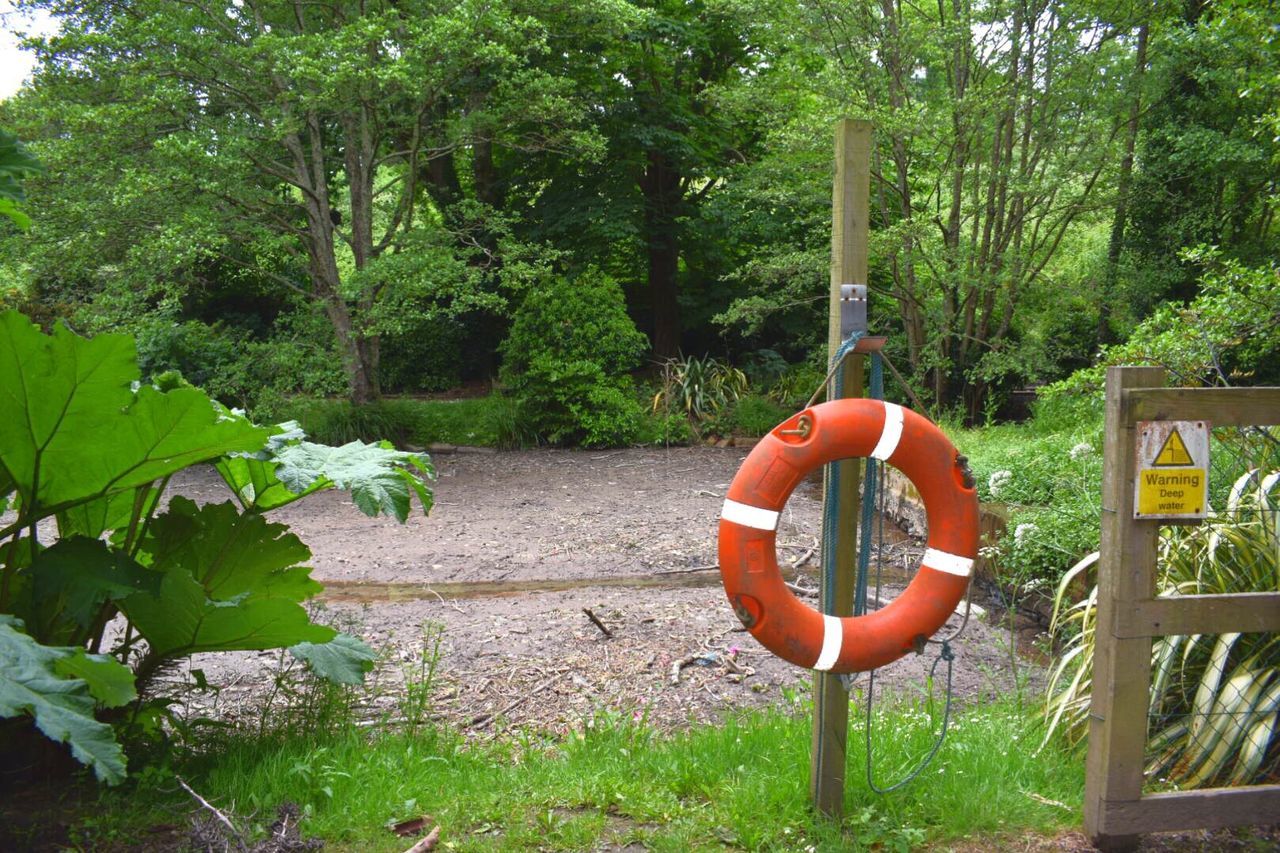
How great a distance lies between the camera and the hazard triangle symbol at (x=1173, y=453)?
256 centimetres

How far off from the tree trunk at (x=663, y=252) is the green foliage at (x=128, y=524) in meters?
10.7

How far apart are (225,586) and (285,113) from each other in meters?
7.00

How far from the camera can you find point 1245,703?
2.86m

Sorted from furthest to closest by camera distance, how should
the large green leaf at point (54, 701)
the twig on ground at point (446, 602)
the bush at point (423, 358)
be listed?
the bush at point (423, 358) < the twig on ground at point (446, 602) < the large green leaf at point (54, 701)

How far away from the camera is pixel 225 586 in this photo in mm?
3041

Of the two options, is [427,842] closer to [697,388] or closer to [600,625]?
[600,625]

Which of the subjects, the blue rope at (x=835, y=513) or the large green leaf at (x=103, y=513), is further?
the large green leaf at (x=103, y=513)

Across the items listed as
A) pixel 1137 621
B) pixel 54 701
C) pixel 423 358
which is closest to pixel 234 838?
pixel 54 701

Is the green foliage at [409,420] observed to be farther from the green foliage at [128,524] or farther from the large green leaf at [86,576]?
the large green leaf at [86,576]

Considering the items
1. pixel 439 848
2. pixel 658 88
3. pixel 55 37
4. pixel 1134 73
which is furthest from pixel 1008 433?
pixel 55 37

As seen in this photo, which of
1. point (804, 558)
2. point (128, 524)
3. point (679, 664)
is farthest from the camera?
point (804, 558)

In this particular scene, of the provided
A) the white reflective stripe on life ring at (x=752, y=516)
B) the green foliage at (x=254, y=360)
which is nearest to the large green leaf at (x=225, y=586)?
the white reflective stripe on life ring at (x=752, y=516)

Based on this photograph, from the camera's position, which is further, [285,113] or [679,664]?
[285,113]

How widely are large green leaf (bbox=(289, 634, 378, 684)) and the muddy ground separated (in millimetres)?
525
